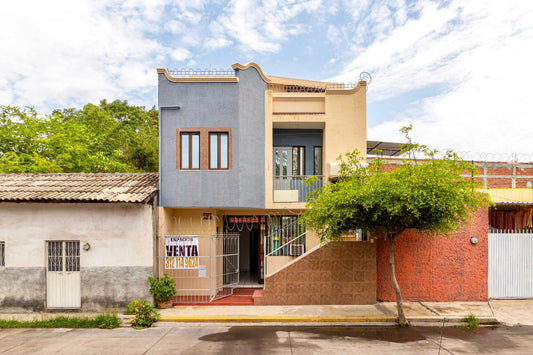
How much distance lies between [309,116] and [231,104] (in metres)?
3.14

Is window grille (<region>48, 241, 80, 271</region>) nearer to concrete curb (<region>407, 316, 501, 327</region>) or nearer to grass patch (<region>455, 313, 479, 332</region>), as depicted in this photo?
concrete curb (<region>407, 316, 501, 327</region>)

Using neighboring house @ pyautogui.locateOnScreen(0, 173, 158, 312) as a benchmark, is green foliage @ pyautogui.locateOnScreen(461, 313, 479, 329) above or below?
below

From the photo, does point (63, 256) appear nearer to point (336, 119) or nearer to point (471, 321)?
point (336, 119)

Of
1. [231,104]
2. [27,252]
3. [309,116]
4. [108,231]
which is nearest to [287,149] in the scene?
[309,116]

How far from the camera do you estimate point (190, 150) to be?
11547 millimetres

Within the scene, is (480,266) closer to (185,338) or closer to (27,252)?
(185,338)

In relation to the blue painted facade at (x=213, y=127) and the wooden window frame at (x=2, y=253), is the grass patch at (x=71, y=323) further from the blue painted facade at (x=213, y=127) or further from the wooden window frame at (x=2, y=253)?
the blue painted facade at (x=213, y=127)

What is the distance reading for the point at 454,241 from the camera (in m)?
10.9

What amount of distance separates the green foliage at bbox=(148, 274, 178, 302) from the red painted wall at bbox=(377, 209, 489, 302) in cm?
683

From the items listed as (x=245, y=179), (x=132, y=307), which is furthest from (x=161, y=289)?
(x=245, y=179)

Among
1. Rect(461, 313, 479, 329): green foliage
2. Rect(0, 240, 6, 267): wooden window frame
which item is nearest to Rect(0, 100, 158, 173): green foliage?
Rect(0, 240, 6, 267): wooden window frame

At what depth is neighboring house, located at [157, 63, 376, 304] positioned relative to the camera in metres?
10.6

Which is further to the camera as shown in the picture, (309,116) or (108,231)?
(309,116)

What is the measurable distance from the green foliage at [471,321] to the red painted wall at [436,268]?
5.21 ft
